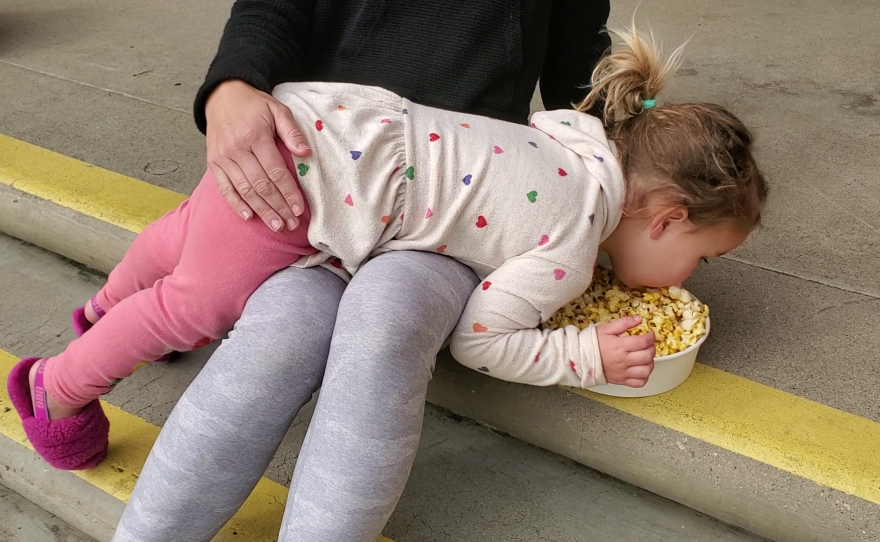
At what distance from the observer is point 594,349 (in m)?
1.55

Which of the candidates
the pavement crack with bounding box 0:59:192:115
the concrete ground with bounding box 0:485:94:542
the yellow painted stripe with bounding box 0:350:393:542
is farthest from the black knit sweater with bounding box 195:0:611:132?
the pavement crack with bounding box 0:59:192:115

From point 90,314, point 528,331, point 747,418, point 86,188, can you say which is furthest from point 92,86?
point 747,418

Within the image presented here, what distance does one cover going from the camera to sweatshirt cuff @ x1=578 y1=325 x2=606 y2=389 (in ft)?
5.08

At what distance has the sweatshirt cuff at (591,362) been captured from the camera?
1.55m

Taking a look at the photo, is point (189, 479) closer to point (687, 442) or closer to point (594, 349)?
point (594, 349)

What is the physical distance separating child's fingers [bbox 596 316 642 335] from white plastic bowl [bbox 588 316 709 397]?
100 millimetres

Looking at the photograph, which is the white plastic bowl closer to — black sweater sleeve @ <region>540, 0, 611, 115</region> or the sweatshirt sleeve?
the sweatshirt sleeve

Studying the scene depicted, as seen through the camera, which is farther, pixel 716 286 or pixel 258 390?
pixel 716 286

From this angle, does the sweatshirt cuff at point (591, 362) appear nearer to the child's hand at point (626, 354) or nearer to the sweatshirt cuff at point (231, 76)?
the child's hand at point (626, 354)

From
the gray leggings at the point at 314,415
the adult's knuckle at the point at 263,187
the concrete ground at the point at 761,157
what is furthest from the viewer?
the concrete ground at the point at 761,157

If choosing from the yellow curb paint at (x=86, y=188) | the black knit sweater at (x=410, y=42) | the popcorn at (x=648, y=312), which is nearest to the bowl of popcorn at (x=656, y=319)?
the popcorn at (x=648, y=312)

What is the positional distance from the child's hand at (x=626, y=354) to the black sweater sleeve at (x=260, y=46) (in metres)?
0.82

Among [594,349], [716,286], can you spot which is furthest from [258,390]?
[716,286]

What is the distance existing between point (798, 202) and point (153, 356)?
1.89 metres
